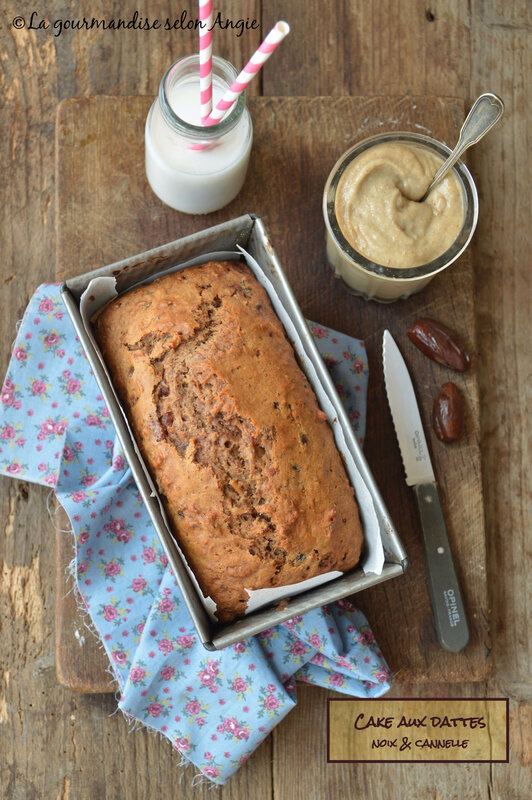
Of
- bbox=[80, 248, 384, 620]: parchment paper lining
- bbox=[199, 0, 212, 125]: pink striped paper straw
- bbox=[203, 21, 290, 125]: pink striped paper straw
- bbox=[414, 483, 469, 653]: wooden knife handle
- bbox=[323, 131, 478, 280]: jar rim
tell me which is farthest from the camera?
bbox=[414, 483, 469, 653]: wooden knife handle

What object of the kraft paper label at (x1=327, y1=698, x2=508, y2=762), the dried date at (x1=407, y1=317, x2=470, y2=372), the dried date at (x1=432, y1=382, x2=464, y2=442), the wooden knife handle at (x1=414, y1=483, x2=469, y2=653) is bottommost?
the kraft paper label at (x1=327, y1=698, x2=508, y2=762)

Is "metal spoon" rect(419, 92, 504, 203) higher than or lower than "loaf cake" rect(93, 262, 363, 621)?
higher

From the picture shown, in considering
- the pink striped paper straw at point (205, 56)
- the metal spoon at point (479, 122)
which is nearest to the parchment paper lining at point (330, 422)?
the pink striped paper straw at point (205, 56)

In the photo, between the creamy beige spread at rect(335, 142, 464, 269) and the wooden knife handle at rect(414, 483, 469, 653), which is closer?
the creamy beige spread at rect(335, 142, 464, 269)

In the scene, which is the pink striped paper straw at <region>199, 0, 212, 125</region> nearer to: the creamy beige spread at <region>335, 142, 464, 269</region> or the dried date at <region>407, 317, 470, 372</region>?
the creamy beige spread at <region>335, 142, 464, 269</region>

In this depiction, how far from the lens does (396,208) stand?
167 cm

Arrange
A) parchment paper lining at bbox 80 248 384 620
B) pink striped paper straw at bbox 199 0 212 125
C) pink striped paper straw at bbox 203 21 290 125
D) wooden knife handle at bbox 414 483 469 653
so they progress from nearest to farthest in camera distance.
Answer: pink striped paper straw at bbox 203 21 290 125 < pink striped paper straw at bbox 199 0 212 125 < parchment paper lining at bbox 80 248 384 620 < wooden knife handle at bbox 414 483 469 653

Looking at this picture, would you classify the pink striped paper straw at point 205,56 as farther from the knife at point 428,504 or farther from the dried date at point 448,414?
the dried date at point 448,414

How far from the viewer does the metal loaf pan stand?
1469mm

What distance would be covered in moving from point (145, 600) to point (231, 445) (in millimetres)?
539

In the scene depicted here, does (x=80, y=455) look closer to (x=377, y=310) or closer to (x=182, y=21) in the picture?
(x=377, y=310)

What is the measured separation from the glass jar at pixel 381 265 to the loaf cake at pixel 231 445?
29 centimetres

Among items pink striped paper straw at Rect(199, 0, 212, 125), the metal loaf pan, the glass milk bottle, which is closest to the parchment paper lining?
the metal loaf pan

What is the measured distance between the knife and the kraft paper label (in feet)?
0.70
